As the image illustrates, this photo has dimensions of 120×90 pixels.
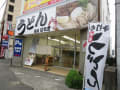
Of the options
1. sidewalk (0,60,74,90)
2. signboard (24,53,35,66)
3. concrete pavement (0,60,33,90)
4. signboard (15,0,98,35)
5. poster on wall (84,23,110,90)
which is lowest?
sidewalk (0,60,74,90)

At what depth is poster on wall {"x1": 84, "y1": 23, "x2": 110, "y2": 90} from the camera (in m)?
2.95

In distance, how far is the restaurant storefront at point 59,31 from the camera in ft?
19.9

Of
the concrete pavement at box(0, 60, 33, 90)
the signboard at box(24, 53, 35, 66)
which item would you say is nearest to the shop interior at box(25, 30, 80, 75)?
the signboard at box(24, 53, 35, 66)

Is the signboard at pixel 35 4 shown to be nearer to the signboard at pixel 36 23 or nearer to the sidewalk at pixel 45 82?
the signboard at pixel 36 23

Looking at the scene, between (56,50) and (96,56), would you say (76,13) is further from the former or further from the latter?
(56,50)

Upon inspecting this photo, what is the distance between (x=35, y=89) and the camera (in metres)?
4.61

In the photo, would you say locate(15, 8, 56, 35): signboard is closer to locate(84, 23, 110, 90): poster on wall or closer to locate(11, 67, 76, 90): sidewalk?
locate(11, 67, 76, 90): sidewalk

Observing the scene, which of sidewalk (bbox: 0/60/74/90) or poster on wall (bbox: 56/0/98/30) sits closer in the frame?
sidewalk (bbox: 0/60/74/90)

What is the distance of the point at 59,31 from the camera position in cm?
729

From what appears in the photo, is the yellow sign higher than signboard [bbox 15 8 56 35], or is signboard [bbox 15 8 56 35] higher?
the yellow sign

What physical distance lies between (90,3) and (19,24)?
7739mm

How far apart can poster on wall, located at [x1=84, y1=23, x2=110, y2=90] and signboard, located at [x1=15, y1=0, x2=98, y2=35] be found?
113 inches

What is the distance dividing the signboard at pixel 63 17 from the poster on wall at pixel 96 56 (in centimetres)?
288

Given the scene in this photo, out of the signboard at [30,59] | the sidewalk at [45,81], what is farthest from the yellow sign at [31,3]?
the sidewalk at [45,81]
